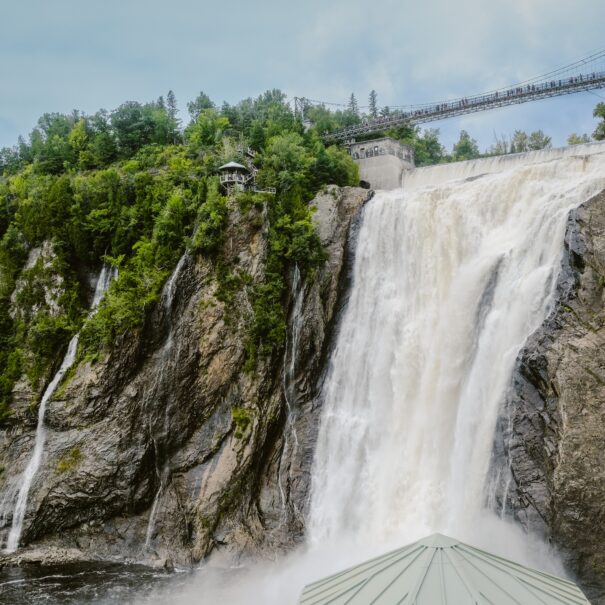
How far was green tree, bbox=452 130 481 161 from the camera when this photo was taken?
87812mm

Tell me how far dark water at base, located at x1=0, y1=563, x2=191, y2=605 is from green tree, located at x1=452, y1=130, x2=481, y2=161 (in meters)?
72.4

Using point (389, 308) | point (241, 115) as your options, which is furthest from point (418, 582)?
point (241, 115)

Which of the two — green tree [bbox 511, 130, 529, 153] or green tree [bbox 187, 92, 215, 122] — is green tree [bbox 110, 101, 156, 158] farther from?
green tree [bbox 511, 130, 529, 153]

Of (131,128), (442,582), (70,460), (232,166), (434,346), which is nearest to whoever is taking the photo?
(442,582)

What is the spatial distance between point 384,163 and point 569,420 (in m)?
26.5

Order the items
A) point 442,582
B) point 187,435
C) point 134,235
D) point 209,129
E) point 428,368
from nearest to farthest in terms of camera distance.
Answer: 1. point 442,582
2. point 428,368
3. point 187,435
4. point 134,235
5. point 209,129

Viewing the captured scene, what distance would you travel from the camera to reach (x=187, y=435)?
2855 centimetres

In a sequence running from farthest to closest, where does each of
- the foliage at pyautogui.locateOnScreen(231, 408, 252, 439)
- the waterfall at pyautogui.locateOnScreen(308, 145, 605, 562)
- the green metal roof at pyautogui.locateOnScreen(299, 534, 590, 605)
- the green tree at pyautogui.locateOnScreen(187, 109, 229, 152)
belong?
the green tree at pyautogui.locateOnScreen(187, 109, 229, 152) → the foliage at pyautogui.locateOnScreen(231, 408, 252, 439) → the waterfall at pyautogui.locateOnScreen(308, 145, 605, 562) → the green metal roof at pyautogui.locateOnScreen(299, 534, 590, 605)

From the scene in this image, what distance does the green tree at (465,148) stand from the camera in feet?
288

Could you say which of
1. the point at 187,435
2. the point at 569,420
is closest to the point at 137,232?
the point at 187,435

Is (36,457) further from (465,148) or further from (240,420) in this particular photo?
(465,148)

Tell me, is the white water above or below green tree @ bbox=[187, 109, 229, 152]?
below

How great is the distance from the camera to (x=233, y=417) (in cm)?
2820

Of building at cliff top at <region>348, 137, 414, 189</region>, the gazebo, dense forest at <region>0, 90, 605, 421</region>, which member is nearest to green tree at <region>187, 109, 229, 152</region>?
dense forest at <region>0, 90, 605, 421</region>
